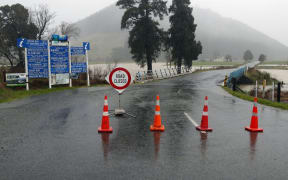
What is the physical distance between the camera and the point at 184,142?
621cm

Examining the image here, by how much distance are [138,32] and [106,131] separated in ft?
113

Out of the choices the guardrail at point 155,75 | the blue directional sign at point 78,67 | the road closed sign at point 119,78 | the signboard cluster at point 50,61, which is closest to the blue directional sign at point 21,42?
the signboard cluster at point 50,61

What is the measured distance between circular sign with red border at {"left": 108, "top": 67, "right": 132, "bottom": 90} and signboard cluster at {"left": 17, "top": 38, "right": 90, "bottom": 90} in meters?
12.0

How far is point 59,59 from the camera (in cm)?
2122

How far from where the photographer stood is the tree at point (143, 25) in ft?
132

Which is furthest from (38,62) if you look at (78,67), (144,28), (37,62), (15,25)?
(15,25)

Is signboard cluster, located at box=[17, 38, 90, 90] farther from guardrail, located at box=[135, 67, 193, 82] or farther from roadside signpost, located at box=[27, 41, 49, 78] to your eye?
guardrail, located at box=[135, 67, 193, 82]

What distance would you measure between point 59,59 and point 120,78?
42.8 feet

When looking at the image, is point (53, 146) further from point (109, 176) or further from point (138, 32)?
point (138, 32)

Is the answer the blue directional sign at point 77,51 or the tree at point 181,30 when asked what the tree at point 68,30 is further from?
the blue directional sign at point 77,51

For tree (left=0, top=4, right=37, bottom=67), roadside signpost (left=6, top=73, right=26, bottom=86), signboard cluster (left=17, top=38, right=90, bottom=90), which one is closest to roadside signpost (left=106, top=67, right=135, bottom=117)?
signboard cluster (left=17, top=38, right=90, bottom=90)

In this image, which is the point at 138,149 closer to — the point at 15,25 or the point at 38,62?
the point at 38,62

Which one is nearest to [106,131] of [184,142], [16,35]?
[184,142]

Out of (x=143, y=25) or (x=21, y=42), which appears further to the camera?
(x=143, y=25)
